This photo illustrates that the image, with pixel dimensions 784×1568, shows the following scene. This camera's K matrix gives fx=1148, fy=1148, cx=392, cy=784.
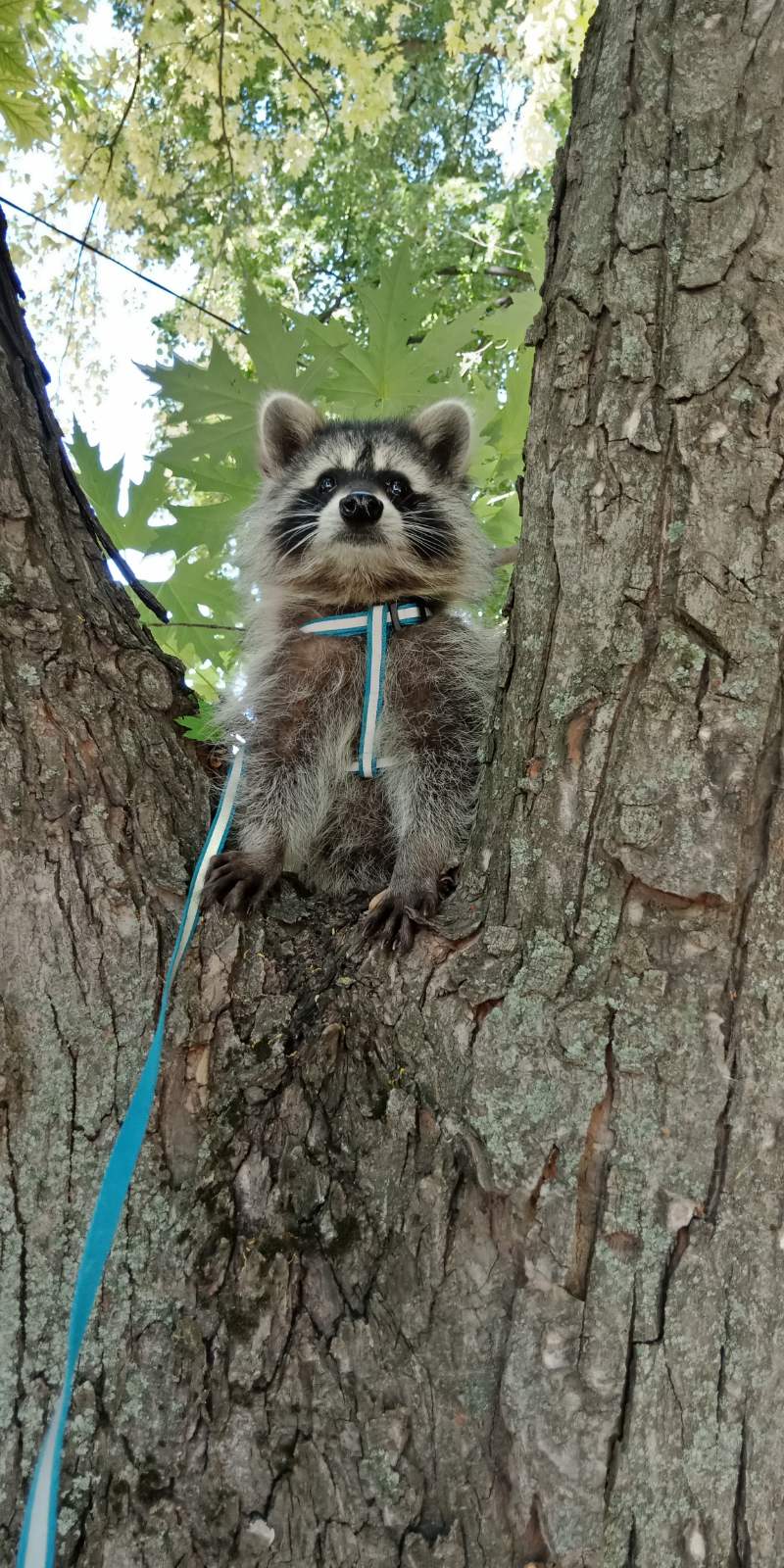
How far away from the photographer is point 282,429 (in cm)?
327

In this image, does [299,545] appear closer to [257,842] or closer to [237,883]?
[257,842]

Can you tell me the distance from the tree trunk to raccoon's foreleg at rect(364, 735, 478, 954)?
0.11m

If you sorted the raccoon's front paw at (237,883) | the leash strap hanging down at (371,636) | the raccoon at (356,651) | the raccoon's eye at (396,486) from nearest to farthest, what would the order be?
the raccoon's front paw at (237,883)
the leash strap hanging down at (371,636)
the raccoon at (356,651)
the raccoon's eye at (396,486)

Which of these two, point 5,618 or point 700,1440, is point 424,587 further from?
point 700,1440

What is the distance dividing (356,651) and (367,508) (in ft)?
1.18

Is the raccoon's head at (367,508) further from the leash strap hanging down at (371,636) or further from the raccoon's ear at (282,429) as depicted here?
the leash strap hanging down at (371,636)

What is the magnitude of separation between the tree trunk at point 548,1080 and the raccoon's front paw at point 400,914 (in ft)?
0.14

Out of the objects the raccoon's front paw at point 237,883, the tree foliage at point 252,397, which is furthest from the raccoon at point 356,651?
the raccoon's front paw at point 237,883

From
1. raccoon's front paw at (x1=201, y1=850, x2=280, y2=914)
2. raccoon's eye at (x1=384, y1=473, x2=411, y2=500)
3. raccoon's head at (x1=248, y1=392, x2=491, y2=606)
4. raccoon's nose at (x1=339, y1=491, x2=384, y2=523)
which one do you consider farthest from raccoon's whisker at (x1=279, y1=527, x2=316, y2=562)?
raccoon's front paw at (x1=201, y1=850, x2=280, y2=914)

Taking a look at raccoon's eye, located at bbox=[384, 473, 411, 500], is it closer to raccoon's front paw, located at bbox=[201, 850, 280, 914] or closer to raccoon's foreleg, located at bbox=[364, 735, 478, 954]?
raccoon's foreleg, located at bbox=[364, 735, 478, 954]

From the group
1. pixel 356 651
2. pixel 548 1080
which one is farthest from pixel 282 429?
pixel 548 1080

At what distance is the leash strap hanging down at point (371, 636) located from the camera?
2.47 meters

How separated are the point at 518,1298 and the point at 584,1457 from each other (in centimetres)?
17

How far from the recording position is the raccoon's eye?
10.5 feet
